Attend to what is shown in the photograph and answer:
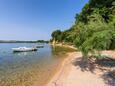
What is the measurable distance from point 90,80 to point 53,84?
265 cm

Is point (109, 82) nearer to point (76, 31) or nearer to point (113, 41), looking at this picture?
point (113, 41)

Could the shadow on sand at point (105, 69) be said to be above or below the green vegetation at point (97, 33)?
below

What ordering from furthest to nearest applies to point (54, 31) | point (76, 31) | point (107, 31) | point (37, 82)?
point (54, 31) < point (76, 31) < point (37, 82) < point (107, 31)

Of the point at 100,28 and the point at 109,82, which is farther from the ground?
the point at 100,28

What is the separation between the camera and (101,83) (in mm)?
11594

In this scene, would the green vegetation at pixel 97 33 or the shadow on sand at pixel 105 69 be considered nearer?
the green vegetation at pixel 97 33

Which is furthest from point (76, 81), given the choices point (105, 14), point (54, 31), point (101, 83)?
point (54, 31)

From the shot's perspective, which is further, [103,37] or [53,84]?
[53,84]

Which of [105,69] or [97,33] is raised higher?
[97,33]

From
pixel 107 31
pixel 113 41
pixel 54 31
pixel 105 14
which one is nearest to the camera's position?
pixel 107 31

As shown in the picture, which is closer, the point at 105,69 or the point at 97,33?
the point at 97,33

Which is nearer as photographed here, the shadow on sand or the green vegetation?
the green vegetation

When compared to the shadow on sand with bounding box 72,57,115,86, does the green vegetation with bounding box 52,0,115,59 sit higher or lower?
higher

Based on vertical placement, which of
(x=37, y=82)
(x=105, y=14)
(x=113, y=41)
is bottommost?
(x=37, y=82)
